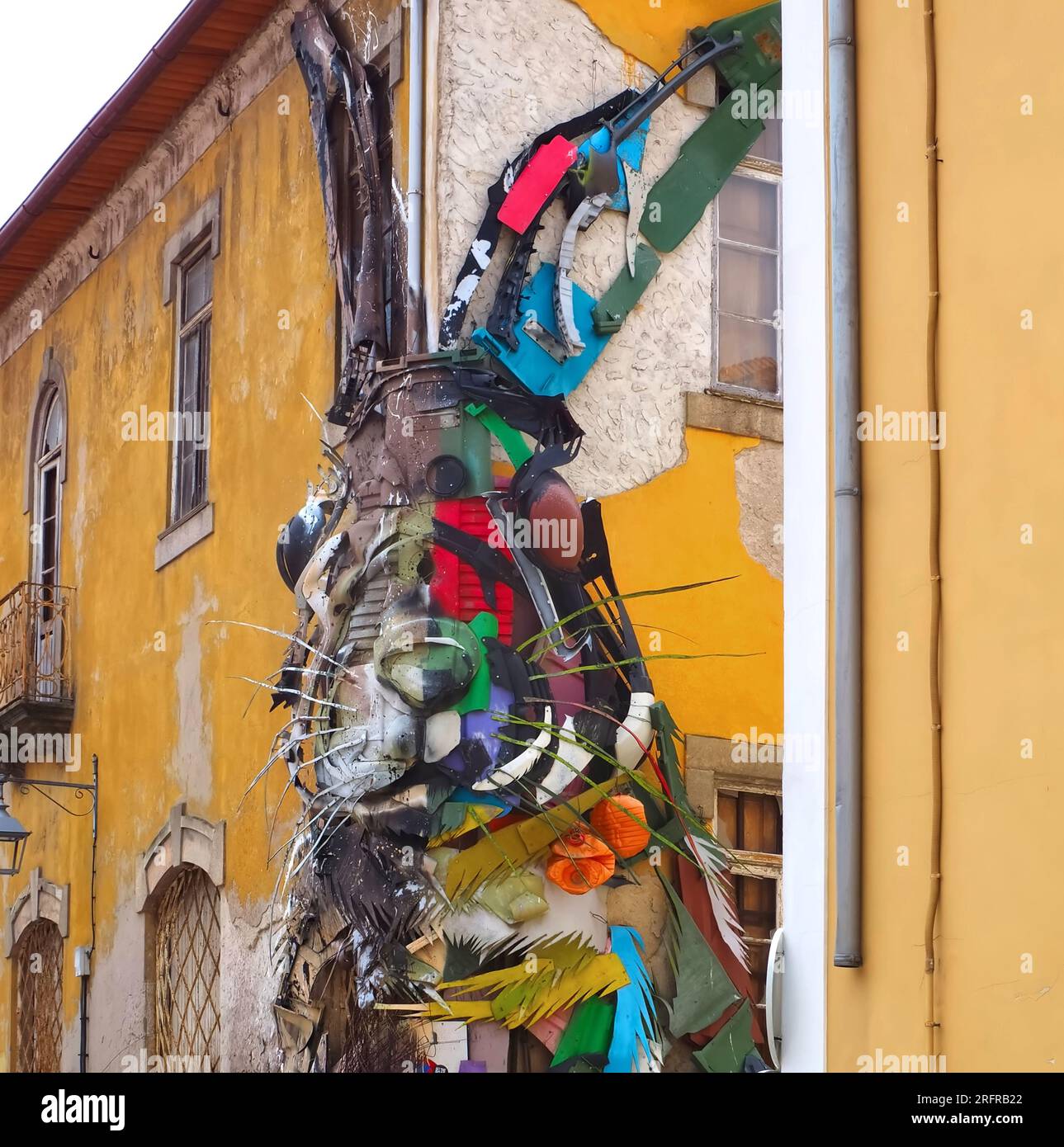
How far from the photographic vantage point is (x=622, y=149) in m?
12.4

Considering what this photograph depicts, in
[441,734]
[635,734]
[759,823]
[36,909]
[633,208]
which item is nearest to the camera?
[441,734]

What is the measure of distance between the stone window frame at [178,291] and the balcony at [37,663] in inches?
85.5

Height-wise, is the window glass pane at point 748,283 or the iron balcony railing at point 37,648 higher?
the window glass pane at point 748,283

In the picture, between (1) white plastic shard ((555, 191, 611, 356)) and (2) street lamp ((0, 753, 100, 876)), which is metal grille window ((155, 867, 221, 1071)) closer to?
(2) street lamp ((0, 753, 100, 876))

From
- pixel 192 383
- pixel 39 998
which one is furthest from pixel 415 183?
pixel 39 998

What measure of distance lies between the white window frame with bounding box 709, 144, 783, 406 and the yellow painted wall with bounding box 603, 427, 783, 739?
31cm

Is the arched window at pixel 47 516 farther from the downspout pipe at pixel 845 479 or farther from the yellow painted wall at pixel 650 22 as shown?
A: the downspout pipe at pixel 845 479

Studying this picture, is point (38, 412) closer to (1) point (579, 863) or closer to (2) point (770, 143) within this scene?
(2) point (770, 143)

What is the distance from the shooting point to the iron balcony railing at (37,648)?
1644 cm

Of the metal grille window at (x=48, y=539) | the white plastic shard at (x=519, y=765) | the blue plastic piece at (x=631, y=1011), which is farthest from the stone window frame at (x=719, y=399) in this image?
the metal grille window at (x=48, y=539)

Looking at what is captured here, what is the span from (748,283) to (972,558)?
7.28m

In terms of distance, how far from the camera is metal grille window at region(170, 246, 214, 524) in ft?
47.3
